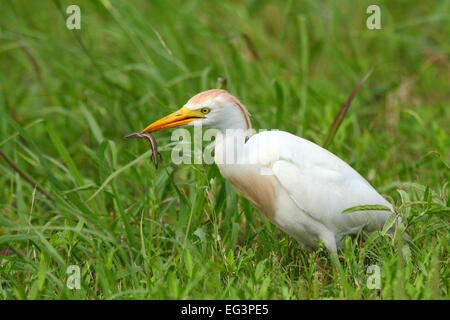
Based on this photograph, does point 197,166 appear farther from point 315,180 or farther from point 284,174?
point 315,180

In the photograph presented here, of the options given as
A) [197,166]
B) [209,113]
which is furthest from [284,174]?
[197,166]

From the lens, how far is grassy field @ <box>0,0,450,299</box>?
11.7 ft

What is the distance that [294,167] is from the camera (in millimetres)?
3691

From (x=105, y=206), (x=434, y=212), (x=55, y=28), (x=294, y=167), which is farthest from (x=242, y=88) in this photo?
(x=55, y=28)

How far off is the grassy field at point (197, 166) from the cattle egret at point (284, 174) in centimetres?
19

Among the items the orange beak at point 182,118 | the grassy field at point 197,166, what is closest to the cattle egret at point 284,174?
the orange beak at point 182,118

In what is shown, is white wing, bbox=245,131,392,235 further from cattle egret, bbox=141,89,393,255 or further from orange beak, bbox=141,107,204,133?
orange beak, bbox=141,107,204,133

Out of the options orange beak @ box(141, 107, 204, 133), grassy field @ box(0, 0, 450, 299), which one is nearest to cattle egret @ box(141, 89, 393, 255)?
orange beak @ box(141, 107, 204, 133)

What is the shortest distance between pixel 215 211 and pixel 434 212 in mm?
1227

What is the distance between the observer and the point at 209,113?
3629 millimetres

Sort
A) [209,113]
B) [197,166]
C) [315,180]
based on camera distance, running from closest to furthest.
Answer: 1. [209,113]
2. [315,180]
3. [197,166]

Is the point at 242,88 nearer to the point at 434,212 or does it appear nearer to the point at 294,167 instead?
the point at 294,167

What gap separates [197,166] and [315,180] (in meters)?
0.71

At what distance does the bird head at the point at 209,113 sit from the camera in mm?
3602
